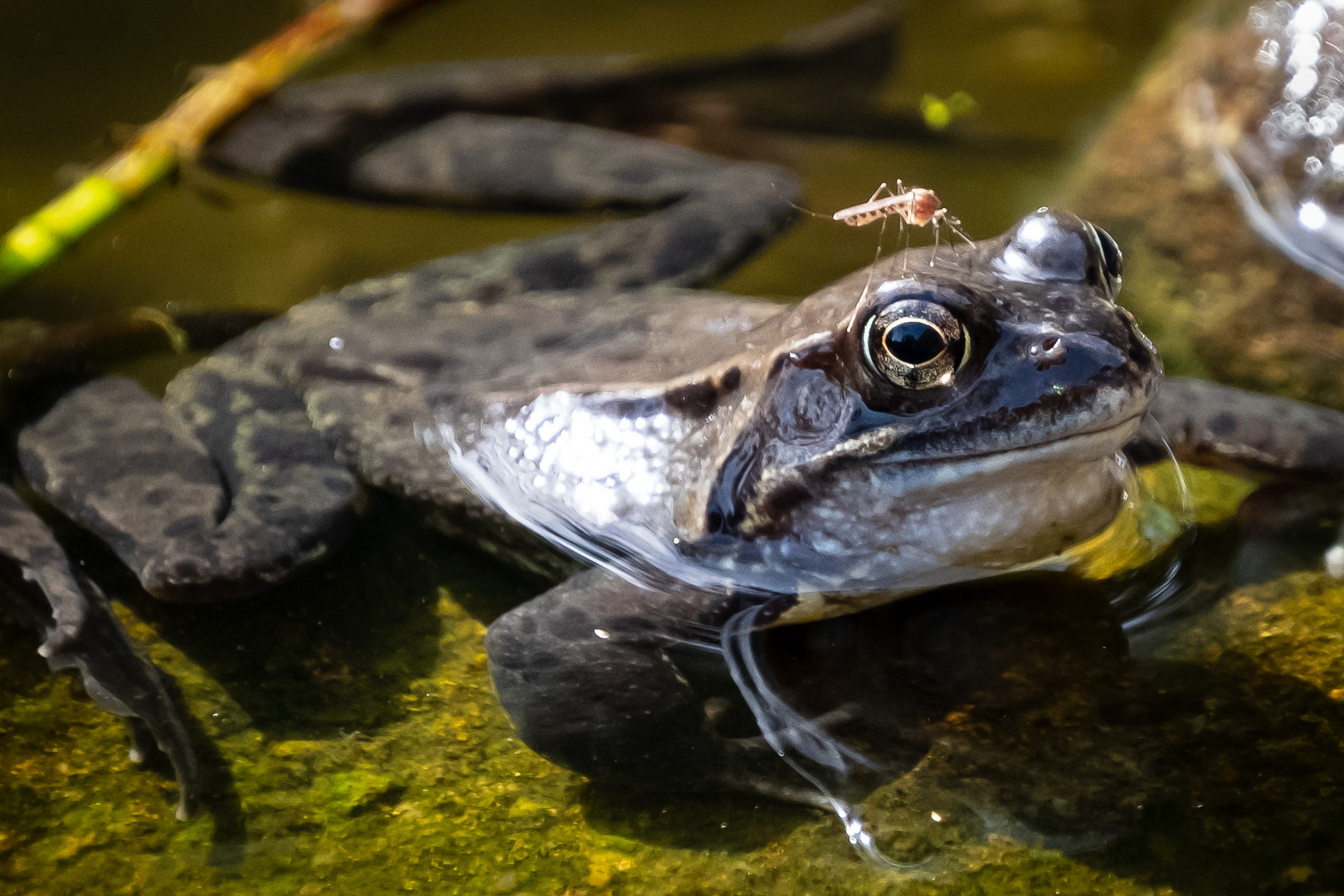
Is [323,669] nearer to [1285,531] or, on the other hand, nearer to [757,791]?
[757,791]

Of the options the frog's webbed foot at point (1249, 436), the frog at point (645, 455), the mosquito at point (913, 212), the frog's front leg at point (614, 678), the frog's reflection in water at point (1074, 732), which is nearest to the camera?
the frog's reflection in water at point (1074, 732)

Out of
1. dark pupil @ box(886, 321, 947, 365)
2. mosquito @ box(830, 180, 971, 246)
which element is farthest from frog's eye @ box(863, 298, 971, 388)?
mosquito @ box(830, 180, 971, 246)

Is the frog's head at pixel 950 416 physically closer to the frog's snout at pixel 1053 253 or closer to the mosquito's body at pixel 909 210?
the frog's snout at pixel 1053 253

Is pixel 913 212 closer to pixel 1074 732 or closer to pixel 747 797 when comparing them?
pixel 1074 732

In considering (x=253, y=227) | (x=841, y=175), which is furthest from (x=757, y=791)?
(x=253, y=227)

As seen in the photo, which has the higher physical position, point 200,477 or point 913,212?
point 913,212

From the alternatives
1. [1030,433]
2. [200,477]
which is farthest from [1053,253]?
[200,477]

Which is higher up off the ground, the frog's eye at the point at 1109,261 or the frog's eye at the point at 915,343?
the frog's eye at the point at 1109,261

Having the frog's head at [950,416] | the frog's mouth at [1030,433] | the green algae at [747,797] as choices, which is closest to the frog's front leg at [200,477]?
the green algae at [747,797]
